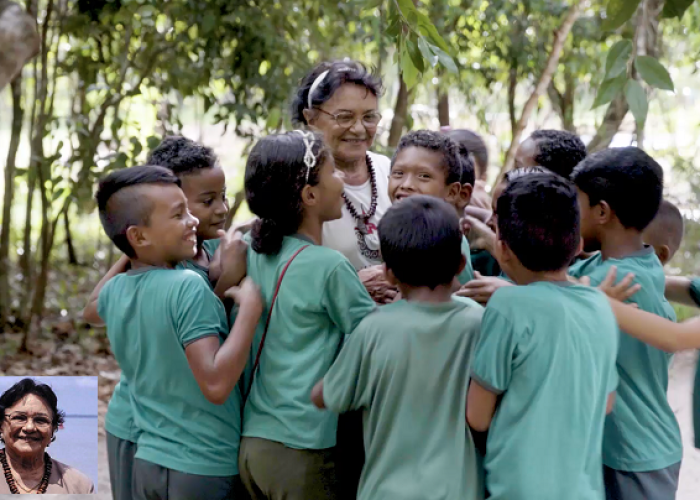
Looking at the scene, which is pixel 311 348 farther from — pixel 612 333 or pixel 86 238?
pixel 86 238

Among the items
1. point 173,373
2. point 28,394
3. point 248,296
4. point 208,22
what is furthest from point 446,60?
point 208,22

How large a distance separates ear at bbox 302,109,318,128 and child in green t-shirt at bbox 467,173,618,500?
92 cm

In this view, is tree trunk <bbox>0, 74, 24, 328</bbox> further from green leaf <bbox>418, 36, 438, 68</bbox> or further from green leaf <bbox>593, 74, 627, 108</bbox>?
green leaf <bbox>593, 74, 627, 108</bbox>

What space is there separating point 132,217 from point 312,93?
70 centimetres

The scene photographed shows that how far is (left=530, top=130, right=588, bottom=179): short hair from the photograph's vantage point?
7.82 feet

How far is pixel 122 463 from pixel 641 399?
50.8 inches

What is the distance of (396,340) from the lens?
1644 mm

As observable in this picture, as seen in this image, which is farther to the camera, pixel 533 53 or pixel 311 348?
pixel 533 53

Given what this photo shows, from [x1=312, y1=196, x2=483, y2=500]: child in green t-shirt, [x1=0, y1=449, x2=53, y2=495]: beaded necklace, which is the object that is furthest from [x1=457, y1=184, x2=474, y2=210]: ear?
[x1=0, y1=449, x2=53, y2=495]: beaded necklace

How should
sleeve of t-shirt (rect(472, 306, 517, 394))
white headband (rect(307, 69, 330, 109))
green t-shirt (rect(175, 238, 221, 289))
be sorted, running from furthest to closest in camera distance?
white headband (rect(307, 69, 330, 109)) → green t-shirt (rect(175, 238, 221, 289)) → sleeve of t-shirt (rect(472, 306, 517, 394))

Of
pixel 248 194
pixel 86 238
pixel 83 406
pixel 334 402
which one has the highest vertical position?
pixel 248 194

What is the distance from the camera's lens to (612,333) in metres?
1.66

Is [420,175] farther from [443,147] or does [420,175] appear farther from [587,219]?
[587,219]

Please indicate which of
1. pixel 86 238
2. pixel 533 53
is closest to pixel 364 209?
pixel 533 53
